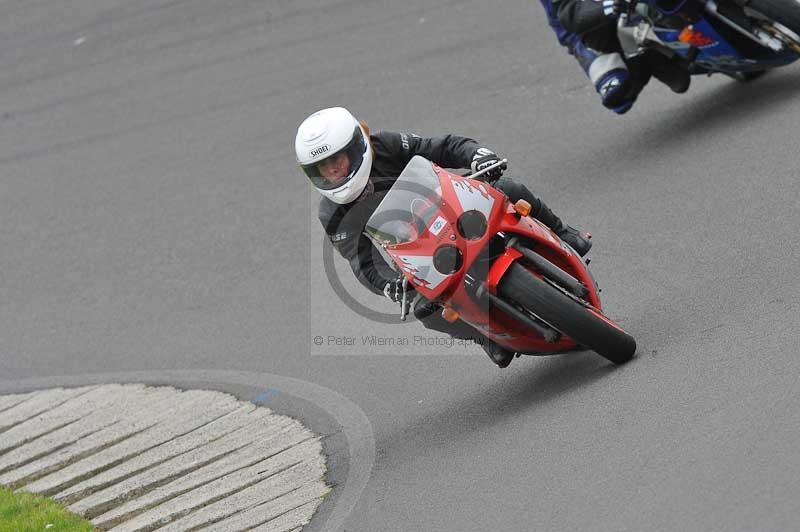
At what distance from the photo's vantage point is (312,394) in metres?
7.75

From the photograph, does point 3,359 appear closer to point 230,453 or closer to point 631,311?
point 230,453

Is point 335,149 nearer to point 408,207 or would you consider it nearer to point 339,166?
point 339,166

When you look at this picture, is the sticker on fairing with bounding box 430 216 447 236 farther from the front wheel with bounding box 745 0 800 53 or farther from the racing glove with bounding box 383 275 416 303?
the front wheel with bounding box 745 0 800 53

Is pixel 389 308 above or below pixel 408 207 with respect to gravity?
below

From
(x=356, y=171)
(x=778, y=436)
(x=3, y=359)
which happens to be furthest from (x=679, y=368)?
(x=3, y=359)

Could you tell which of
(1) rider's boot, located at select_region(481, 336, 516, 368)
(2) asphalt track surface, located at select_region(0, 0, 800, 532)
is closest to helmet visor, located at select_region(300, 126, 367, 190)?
(1) rider's boot, located at select_region(481, 336, 516, 368)

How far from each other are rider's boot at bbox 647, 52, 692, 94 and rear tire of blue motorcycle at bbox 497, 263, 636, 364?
3762mm

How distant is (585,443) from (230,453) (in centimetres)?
241

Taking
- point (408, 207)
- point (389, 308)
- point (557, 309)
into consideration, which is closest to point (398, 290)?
point (408, 207)

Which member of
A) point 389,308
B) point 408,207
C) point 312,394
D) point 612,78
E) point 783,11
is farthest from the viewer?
point 612,78

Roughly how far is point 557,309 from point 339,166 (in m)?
1.42

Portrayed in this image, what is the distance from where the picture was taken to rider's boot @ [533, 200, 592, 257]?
6.72 m

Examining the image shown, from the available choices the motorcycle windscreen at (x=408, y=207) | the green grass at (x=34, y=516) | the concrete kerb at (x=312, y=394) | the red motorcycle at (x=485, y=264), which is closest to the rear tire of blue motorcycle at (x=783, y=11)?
the red motorcycle at (x=485, y=264)

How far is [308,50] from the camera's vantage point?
13.4m
